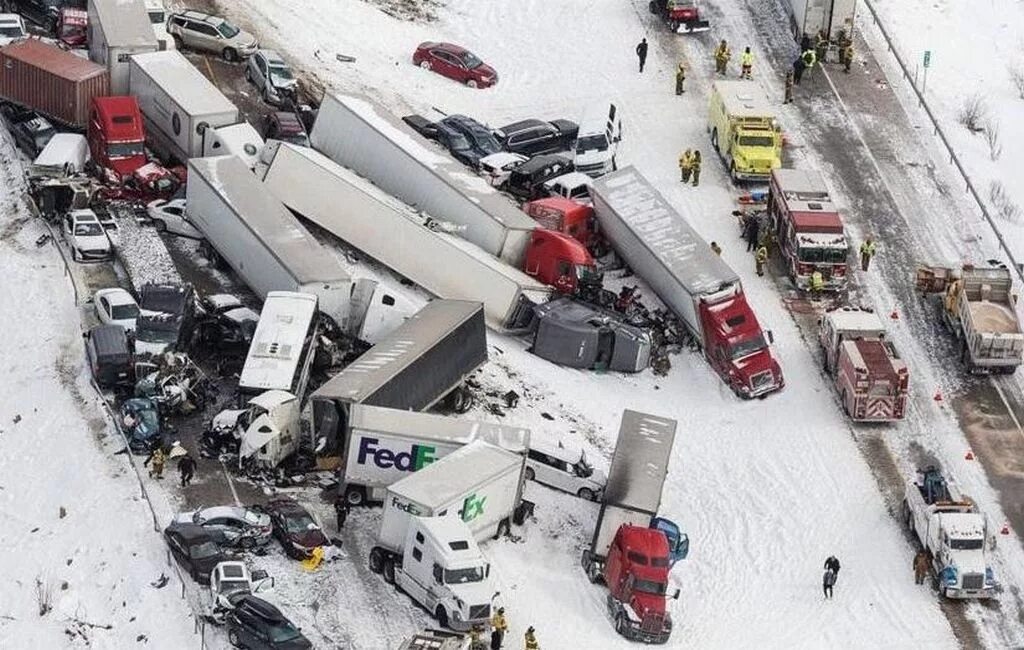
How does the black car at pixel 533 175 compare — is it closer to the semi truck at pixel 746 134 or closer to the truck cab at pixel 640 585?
the semi truck at pixel 746 134

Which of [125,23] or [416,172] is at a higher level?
[125,23]

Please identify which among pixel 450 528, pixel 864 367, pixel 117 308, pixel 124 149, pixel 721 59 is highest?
pixel 450 528

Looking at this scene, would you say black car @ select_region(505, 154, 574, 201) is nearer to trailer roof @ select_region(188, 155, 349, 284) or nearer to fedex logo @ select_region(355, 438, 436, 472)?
trailer roof @ select_region(188, 155, 349, 284)

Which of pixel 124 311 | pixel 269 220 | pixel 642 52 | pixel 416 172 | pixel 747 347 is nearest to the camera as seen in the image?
pixel 124 311

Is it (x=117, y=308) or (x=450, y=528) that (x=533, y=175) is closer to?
(x=117, y=308)

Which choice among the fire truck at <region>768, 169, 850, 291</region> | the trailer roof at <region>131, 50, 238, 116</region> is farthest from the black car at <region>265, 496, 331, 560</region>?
the fire truck at <region>768, 169, 850, 291</region>

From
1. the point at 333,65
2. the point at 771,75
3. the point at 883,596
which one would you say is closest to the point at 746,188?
the point at 771,75

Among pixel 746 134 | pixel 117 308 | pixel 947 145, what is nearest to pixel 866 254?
pixel 746 134
